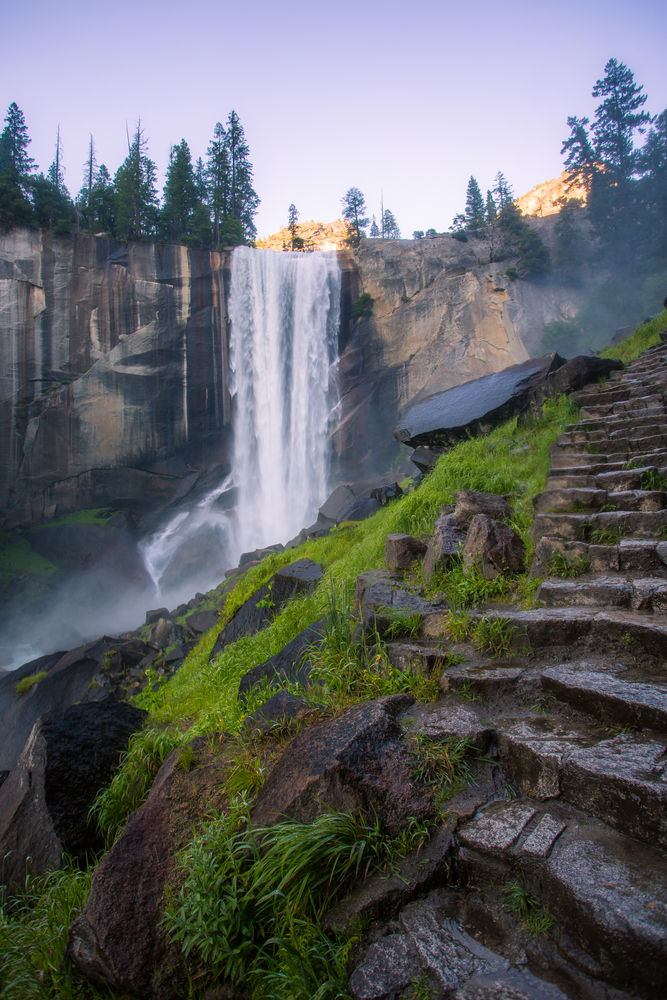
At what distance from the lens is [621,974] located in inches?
54.7

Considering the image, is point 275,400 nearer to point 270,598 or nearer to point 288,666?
point 270,598

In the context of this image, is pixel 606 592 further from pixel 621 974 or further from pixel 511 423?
pixel 511 423

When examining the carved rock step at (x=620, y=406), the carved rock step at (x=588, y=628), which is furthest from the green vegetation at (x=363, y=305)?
the carved rock step at (x=588, y=628)

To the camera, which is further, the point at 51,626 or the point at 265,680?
the point at 51,626

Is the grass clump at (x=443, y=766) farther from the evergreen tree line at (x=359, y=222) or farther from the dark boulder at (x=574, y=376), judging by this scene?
the evergreen tree line at (x=359, y=222)

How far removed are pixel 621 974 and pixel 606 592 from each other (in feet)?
7.13

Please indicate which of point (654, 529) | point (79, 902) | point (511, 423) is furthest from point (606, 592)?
point (511, 423)

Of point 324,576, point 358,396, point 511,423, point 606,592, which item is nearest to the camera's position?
point 606,592

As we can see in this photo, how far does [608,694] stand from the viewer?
227cm

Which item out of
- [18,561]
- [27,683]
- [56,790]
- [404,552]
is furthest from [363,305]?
[56,790]

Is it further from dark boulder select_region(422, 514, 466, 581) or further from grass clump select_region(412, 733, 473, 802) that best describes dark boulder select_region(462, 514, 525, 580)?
grass clump select_region(412, 733, 473, 802)

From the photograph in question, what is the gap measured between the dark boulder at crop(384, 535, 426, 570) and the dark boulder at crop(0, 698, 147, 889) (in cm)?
283

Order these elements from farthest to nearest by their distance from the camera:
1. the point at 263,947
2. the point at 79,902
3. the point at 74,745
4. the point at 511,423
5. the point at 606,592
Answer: the point at 511,423 < the point at 74,745 < the point at 606,592 < the point at 79,902 < the point at 263,947

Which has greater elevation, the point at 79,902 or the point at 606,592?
the point at 606,592
